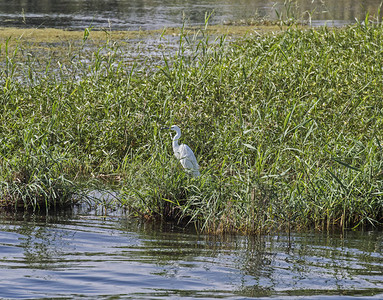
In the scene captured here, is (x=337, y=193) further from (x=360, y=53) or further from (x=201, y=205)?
(x=360, y=53)

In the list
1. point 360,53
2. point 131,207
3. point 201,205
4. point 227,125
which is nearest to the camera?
point 201,205

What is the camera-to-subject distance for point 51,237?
17.8 ft

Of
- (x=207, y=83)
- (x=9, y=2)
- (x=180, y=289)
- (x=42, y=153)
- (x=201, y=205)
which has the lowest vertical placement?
(x=180, y=289)

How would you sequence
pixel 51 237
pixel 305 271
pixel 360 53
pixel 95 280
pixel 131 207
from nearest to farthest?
pixel 95 280, pixel 305 271, pixel 51 237, pixel 131 207, pixel 360 53

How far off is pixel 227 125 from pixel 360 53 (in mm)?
2970

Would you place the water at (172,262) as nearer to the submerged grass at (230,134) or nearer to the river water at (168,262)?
the river water at (168,262)

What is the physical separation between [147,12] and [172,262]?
2360 cm

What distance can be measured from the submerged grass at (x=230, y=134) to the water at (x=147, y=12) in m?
12.2

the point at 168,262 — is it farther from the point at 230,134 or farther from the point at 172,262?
the point at 230,134

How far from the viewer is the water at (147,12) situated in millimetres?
22719

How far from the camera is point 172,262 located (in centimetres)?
477

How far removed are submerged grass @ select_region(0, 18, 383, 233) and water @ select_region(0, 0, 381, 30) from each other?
12193 mm

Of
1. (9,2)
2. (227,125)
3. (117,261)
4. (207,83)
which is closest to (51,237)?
(117,261)

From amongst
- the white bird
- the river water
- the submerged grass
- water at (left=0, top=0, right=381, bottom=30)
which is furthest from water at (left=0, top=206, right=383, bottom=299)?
water at (left=0, top=0, right=381, bottom=30)
